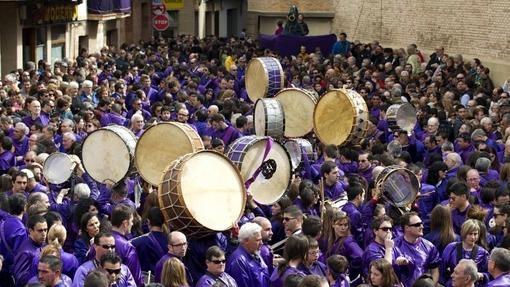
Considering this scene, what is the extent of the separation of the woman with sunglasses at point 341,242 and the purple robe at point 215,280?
1326 millimetres

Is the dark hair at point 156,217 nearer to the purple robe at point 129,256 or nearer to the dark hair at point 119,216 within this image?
the dark hair at point 119,216

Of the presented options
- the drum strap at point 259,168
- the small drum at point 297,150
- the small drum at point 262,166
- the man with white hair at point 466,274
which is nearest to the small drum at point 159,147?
the small drum at point 262,166

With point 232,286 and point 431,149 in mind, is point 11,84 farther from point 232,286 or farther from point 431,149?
point 232,286

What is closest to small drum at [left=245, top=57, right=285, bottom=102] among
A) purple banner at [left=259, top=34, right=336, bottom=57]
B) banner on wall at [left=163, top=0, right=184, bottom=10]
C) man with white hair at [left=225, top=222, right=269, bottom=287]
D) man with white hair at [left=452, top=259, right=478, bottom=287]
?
man with white hair at [left=225, top=222, right=269, bottom=287]

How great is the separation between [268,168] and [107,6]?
22998mm

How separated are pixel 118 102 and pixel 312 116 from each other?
361cm

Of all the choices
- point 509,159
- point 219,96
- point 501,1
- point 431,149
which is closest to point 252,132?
point 431,149

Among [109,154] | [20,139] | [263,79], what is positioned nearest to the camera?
[109,154]

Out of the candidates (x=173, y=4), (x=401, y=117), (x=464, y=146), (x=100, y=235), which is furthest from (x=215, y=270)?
(x=173, y=4)

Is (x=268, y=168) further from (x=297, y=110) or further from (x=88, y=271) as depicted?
(x=297, y=110)

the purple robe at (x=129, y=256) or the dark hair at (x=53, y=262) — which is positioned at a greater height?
the dark hair at (x=53, y=262)

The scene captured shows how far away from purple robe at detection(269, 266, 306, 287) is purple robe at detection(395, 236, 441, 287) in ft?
3.71

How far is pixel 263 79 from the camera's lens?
20531mm

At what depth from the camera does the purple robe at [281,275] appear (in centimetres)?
910
